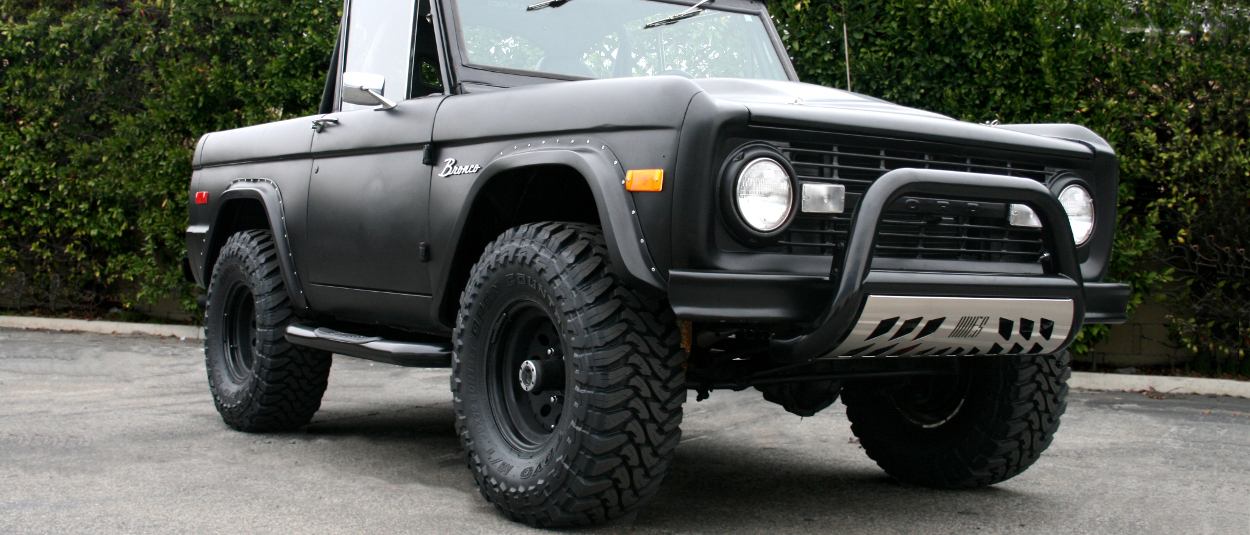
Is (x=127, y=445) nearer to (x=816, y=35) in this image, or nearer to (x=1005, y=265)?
(x=1005, y=265)

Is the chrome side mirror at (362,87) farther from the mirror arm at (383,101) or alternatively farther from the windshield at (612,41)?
the windshield at (612,41)

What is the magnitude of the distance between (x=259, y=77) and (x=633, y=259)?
7.42 meters

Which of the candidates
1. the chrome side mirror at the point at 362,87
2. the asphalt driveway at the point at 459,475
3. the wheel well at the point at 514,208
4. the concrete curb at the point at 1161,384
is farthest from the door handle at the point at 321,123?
the concrete curb at the point at 1161,384

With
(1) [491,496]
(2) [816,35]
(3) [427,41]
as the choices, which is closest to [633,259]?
(1) [491,496]

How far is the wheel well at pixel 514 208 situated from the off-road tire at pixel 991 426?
121 cm

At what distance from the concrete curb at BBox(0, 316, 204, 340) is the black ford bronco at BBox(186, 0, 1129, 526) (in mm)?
5834

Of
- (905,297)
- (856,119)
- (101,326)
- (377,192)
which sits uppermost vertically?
(856,119)

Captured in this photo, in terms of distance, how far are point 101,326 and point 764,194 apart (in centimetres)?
933

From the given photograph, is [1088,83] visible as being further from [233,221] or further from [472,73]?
[233,221]

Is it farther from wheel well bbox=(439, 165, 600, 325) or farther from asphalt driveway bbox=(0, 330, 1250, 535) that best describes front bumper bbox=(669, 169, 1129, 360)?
wheel well bbox=(439, 165, 600, 325)

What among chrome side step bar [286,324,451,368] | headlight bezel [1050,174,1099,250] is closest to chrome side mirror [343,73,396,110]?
chrome side step bar [286,324,451,368]

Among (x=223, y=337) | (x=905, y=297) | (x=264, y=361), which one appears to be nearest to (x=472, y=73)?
(x=264, y=361)

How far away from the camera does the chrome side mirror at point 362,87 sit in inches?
159

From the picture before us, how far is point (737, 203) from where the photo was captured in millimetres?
2945
